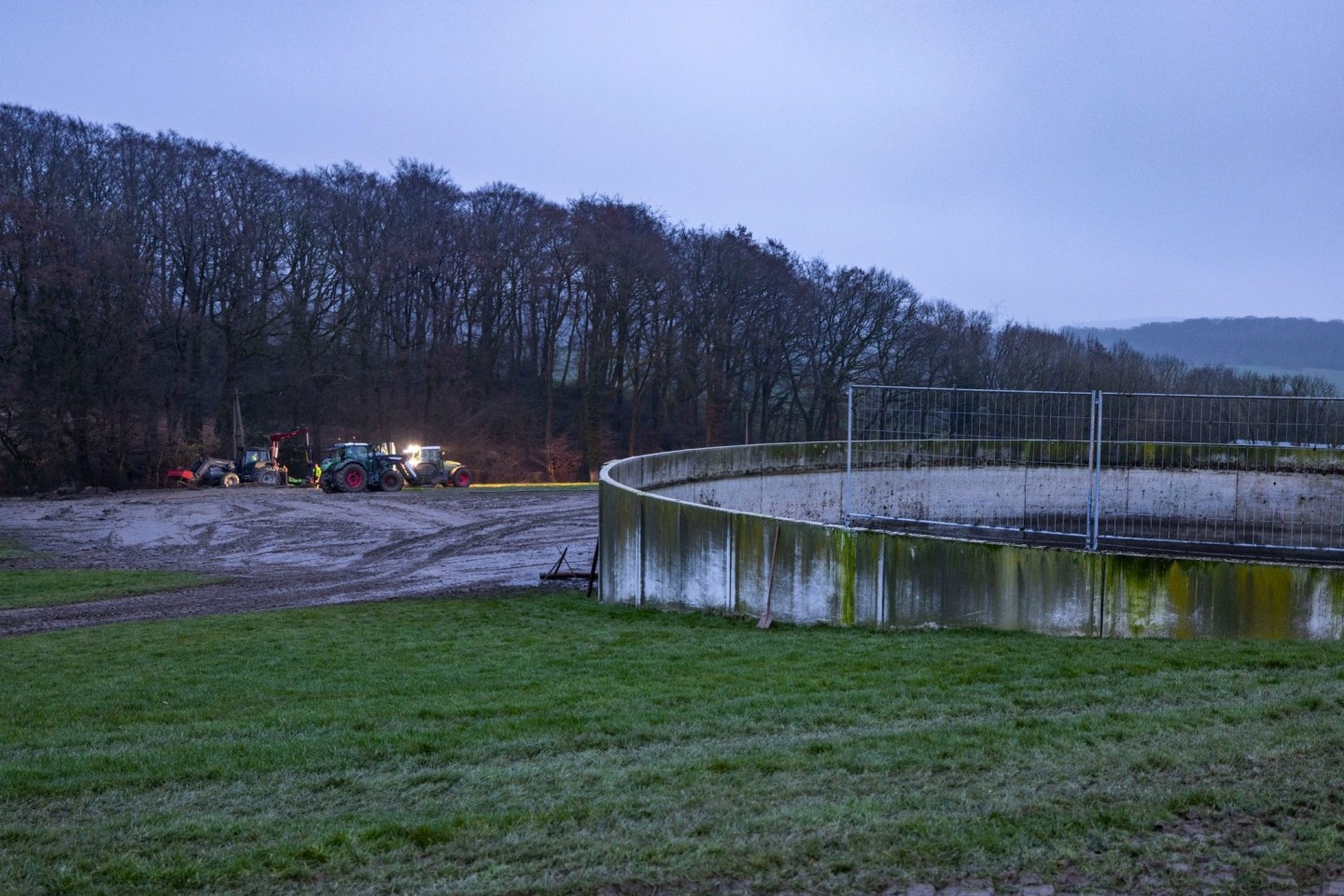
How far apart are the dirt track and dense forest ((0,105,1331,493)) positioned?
11467mm

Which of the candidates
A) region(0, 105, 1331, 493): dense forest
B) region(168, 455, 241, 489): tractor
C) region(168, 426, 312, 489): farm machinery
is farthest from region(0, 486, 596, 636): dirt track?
region(0, 105, 1331, 493): dense forest

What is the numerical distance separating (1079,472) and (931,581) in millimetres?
14038

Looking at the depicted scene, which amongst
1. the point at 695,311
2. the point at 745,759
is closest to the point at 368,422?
the point at 695,311

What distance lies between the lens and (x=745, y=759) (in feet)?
20.8

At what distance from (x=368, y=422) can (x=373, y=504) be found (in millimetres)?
24098

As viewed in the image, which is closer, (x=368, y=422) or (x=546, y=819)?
(x=546, y=819)

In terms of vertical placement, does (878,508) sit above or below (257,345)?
below

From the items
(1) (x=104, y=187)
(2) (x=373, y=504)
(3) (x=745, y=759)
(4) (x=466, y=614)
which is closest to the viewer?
(3) (x=745, y=759)

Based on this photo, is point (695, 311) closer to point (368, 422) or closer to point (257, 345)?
point (368, 422)

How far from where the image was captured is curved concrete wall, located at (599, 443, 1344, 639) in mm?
9953

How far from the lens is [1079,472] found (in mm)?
23844

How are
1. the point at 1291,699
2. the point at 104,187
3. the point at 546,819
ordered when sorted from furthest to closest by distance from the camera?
the point at 104,187
the point at 1291,699
the point at 546,819

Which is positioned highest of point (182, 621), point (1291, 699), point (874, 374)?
point (874, 374)

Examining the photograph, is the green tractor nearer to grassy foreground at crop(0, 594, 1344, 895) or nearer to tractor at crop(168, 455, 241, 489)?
tractor at crop(168, 455, 241, 489)
